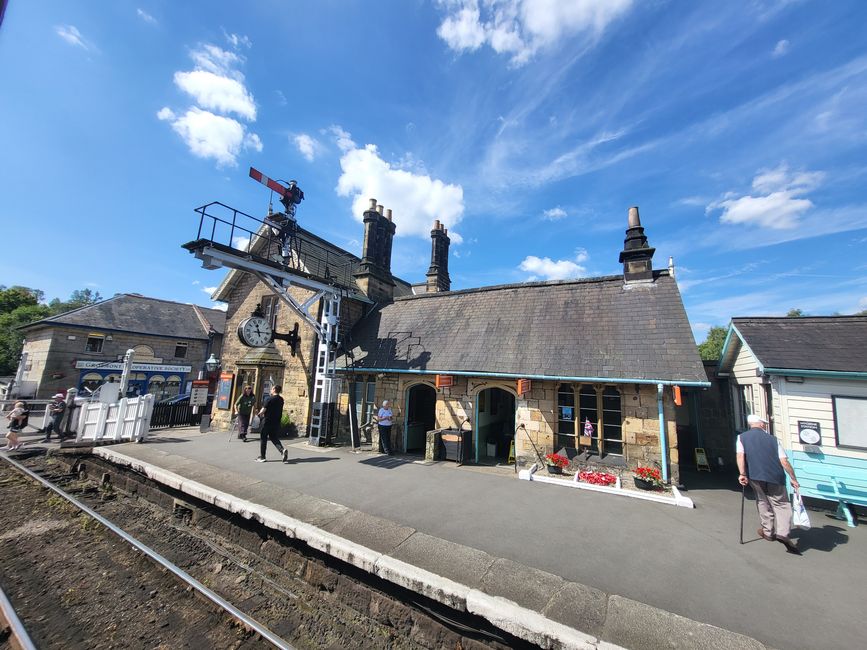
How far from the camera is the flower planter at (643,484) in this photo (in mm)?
7227

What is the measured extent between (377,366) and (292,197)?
6.14m

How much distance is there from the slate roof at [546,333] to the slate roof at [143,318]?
53.4 ft

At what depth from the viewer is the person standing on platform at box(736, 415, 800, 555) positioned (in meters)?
4.95

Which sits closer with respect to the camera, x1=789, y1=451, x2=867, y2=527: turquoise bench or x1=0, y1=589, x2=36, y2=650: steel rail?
x1=0, y1=589, x2=36, y2=650: steel rail

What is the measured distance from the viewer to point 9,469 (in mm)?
9297

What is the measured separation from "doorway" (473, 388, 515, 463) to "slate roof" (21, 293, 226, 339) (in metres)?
19.1

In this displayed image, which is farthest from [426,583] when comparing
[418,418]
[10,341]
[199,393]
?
[10,341]

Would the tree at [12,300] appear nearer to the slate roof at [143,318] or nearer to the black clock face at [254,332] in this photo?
the slate roof at [143,318]

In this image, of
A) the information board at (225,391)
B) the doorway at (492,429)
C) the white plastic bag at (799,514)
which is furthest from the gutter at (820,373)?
the information board at (225,391)

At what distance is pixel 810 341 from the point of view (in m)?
7.38

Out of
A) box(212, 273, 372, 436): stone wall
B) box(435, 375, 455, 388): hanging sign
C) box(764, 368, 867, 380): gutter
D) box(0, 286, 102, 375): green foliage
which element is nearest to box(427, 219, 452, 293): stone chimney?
box(212, 273, 372, 436): stone wall

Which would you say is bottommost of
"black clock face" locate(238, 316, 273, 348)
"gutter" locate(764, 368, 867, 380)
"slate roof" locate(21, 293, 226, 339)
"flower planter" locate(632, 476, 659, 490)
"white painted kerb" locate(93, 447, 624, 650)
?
"white painted kerb" locate(93, 447, 624, 650)

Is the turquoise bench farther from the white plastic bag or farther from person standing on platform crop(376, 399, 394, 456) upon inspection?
person standing on platform crop(376, 399, 394, 456)

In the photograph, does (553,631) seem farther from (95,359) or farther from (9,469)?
(95,359)
